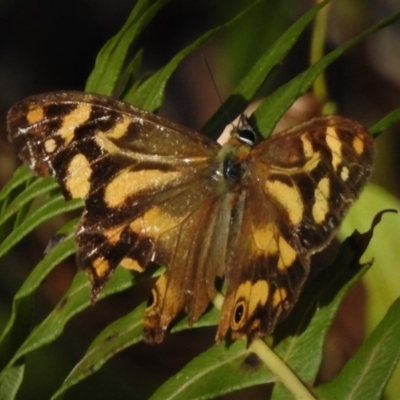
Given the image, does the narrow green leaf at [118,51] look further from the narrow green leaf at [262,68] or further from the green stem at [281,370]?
the green stem at [281,370]

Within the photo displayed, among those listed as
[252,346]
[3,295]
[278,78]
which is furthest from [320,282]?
[278,78]

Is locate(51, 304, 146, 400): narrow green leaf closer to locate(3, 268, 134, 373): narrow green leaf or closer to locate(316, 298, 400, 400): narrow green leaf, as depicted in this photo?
locate(3, 268, 134, 373): narrow green leaf

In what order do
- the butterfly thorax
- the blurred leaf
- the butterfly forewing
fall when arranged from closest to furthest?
the butterfly forewing, the butterfly thorax, the blurred leaf

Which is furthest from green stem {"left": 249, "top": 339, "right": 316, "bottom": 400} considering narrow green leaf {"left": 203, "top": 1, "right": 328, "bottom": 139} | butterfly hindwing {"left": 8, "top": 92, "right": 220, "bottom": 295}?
narrow green leaf {"left": 203, "top": 1, "right": 328, "bottom": 139}

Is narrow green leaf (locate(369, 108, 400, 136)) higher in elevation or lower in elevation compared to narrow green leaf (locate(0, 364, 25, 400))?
higher

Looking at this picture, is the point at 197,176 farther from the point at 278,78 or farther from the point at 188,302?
the point at 278,78

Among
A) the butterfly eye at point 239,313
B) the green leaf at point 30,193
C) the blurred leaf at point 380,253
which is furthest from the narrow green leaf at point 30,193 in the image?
the blurred leaf at point 380,253

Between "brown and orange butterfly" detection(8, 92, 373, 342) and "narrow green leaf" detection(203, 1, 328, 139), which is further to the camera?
"narrow green leaf" detection(203, 1, 328, 139)

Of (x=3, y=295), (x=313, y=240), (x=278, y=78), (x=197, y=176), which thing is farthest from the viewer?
(x=278, y=78)
